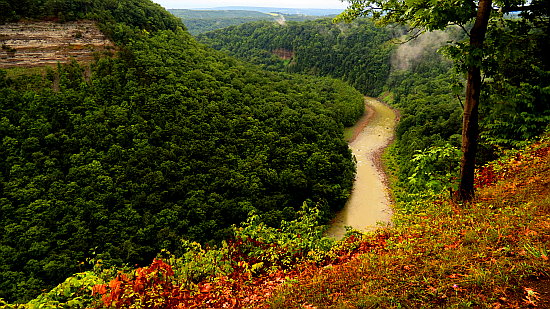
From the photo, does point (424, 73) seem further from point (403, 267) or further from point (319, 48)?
point (403, 267)

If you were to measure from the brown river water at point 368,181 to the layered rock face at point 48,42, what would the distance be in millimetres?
33846

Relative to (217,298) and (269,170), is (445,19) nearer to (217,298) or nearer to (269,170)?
(217,298)

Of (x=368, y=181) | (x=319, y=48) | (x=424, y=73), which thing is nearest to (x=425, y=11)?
(x=368, y=181)

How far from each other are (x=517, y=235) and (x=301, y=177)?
3145 centimetres

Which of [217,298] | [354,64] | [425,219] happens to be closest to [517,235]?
[425,219]

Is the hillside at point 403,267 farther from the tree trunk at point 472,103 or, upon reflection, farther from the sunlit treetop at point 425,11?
the sunlit treetop at point 425,11

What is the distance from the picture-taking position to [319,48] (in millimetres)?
127500

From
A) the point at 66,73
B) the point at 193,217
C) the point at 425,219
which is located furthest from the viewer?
the point at 66,73

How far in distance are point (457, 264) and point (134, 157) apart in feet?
94.7

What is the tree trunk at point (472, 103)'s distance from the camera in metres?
6.04

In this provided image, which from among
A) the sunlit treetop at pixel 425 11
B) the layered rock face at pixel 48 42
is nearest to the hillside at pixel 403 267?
the sunlit treetop at pixel 425 11

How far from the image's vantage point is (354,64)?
116438mm

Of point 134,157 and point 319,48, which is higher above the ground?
point 319,48

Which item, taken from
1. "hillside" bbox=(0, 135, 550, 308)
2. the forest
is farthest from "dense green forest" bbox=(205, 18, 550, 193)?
"hillside" bbox=(0, 135, 550, 308)
